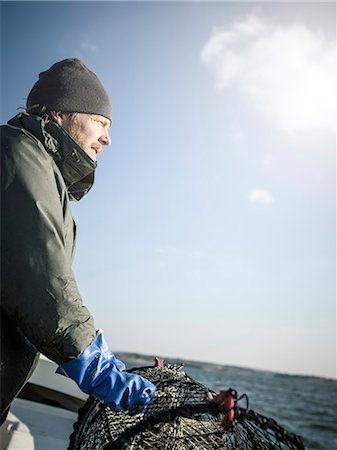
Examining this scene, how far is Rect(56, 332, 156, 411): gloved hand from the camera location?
1.68 meters

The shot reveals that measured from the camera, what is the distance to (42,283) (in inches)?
61.9

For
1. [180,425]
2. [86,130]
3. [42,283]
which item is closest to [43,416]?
[180,425]

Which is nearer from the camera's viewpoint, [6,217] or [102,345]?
[6,217]

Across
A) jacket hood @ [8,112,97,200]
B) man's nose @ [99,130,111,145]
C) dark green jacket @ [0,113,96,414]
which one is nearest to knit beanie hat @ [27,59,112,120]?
man's nose @ [99,130,111,145]

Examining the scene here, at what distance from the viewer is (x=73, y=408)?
8.02m

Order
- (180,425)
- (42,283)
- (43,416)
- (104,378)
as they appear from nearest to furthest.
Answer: (42,283)
(104,378)
(180,425)
(43,416)

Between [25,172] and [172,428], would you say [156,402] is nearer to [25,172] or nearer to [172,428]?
[172,428]

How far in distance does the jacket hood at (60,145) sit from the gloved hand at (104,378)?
851 mm

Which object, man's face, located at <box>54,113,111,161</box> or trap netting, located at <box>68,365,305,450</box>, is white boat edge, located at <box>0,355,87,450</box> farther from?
man's face, located at <box>54,113,111,161</box>

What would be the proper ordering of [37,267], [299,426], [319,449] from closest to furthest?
1. [37,267]
2. [319,449]
3. [299,426]

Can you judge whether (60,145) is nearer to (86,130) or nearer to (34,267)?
(86,130)

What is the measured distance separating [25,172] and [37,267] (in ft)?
1.28

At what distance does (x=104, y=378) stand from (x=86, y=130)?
4.37ft

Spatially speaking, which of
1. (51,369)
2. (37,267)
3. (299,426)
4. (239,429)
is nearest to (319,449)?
(299,426)
